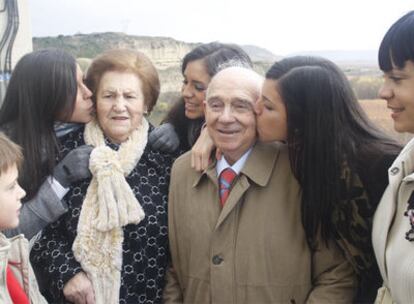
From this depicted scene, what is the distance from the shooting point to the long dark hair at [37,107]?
221cm

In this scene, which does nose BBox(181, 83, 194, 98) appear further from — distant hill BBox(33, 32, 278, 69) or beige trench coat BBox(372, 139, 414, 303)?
distant hill BBox(33, 32, 278, 69)

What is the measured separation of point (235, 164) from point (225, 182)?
0.09 m

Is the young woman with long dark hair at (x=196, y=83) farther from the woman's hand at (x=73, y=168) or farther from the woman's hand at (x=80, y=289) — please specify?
the woman's hand at (x=80, y=289)

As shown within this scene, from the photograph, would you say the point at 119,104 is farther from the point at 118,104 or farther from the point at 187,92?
the point at 187,92

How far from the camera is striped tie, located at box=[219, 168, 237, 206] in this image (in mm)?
2076

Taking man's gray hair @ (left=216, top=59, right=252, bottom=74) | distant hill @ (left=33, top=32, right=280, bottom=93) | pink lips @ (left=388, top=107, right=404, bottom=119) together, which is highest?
→ man's gray hair @ (left=216, top=59, right=252, bottom=74)

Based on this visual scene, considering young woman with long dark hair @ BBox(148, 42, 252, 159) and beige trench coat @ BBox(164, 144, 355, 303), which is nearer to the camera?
beige trench coat @ BBox(164, 144, 355, 303)

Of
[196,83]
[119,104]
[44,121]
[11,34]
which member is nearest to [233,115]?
[119,104]

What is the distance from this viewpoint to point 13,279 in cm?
185

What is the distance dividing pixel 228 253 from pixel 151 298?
1.57 feet

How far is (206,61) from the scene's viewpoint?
2689 mm

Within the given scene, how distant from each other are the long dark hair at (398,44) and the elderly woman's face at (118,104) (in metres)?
1.15

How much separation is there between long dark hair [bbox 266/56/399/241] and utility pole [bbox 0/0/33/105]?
711cm

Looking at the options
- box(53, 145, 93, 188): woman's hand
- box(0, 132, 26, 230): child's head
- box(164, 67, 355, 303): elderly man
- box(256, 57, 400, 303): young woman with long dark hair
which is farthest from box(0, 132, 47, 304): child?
box(256, 57, 400, 303): young woman with long dark hair
